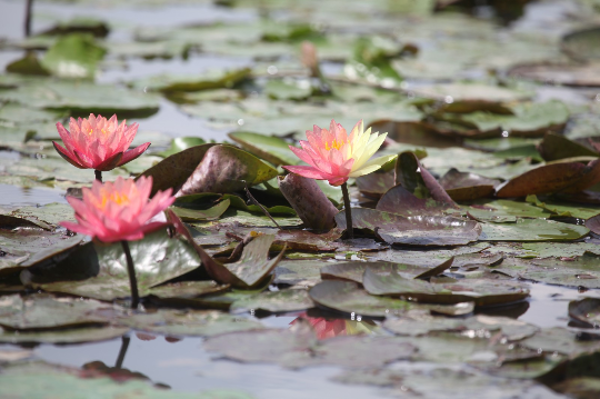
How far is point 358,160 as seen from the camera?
1.65 metres

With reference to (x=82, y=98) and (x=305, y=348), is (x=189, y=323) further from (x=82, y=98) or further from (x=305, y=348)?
(x=82, y=98)

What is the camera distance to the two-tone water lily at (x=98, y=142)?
168cm

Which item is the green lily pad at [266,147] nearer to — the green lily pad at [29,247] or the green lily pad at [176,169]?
the green lily pad at [176,169]

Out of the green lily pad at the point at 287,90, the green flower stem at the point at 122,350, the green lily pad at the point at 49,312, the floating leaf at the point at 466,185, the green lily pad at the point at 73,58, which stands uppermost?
the green lily pad at the point at 73,58

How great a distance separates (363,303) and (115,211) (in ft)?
1.72

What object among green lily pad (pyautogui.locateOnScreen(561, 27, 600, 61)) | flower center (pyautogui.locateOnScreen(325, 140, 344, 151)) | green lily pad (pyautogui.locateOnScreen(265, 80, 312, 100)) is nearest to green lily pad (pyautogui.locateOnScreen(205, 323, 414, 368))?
flower center (pyautogui.locateOnScreen(325, 140, 344, 151))

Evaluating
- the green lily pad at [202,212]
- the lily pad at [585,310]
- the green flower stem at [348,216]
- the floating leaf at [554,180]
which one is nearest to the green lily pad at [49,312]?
the green lily pad at [202,212]

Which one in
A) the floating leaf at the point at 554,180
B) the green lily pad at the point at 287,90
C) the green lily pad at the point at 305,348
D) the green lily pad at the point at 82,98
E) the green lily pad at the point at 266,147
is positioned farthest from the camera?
the green lily pad at the point at 287,90

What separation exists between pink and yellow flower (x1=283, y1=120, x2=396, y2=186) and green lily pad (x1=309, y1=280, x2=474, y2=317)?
0.30m

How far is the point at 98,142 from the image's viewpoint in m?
1.67

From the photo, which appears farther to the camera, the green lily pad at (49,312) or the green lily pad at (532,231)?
the green lily pad at (532,231)

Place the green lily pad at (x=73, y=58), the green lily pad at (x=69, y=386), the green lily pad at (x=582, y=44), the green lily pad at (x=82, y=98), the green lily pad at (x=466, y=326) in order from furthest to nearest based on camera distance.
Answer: the green lily pad at (x=582, y=44) < the green lily pad at (x=73, y=58) < the green lily pad at (x=82, y=98) < the green lily pad at (x=466, y=326) < the green lily pad at (x=69, y=386)

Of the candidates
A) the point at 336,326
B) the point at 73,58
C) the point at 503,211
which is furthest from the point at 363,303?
the point at 73,58

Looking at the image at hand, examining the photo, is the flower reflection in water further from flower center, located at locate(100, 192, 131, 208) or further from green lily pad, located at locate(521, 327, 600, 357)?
flower center, located at locate(100, 192, 131, 208)
